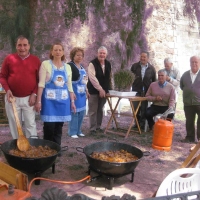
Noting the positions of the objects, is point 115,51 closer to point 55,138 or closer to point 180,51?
point 180,51

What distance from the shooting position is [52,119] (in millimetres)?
4172

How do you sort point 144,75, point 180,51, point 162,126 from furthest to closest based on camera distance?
point 180,51
point 144,75
point 162,126

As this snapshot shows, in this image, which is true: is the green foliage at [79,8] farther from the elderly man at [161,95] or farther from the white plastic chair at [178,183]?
the white plastic chair at [178,183]

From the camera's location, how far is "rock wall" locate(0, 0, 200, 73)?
9109 mm

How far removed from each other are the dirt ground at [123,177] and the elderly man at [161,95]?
584mm

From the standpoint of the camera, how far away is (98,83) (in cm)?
579

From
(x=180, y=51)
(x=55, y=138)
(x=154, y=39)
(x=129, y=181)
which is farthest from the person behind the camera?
(x=180, y=51)

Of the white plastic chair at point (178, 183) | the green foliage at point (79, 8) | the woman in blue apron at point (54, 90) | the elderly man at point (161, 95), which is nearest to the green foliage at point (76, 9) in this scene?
the green foliage at point (79, 8)

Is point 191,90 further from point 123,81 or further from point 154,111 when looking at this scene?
point 123,81

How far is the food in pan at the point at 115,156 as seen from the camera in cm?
350

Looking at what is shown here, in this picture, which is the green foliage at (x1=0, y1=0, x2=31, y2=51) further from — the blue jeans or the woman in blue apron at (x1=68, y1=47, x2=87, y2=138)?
the blue jeans

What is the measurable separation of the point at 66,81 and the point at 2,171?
5.78 feet

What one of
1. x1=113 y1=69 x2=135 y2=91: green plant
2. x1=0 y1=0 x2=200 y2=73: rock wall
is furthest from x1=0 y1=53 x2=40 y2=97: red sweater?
x1=0 y1=0 x2=200 y2=73: rock wall

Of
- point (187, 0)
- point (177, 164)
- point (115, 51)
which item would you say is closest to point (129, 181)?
point (177, 164)
